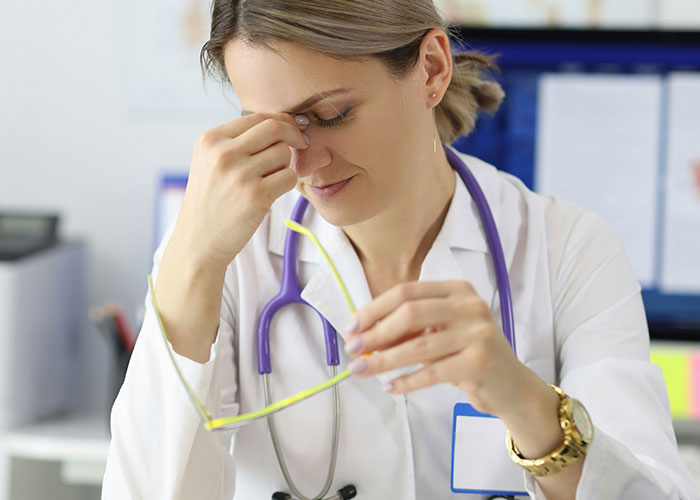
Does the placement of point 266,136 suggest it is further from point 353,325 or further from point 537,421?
point 537,421

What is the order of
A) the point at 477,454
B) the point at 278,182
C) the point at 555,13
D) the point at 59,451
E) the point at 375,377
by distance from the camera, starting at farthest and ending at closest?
the point at 555,13 < the point at 59,451 < the point at 375,377 < the point at 477,454 < the point at 278,182

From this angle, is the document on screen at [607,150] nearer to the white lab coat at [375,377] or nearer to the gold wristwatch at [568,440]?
the white lab coat at [375,377]

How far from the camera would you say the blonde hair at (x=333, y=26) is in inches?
37.4

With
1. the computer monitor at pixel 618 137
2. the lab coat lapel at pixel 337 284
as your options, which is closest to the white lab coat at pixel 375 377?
the lab coat lapel at pixel 337 284

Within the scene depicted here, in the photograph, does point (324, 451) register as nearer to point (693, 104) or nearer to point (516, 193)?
point (516, 193)

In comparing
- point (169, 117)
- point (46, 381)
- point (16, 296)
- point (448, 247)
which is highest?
point (169, 117)

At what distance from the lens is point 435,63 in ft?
3.62

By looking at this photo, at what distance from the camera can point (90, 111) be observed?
2.15 meters

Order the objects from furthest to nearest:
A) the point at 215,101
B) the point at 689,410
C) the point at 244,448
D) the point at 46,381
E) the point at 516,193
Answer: the point at 215,101
the point at 46,381
the point at 689,410
the point at 516,193
the point at 244,448

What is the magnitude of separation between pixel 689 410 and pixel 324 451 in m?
0.92

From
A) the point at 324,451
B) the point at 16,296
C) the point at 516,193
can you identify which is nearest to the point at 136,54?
the point at 16,296

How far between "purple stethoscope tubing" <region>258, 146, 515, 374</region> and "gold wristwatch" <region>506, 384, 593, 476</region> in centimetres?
23

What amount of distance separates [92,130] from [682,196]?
1.44 metres

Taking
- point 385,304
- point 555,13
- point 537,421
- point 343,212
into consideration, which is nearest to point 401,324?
point 385,304
